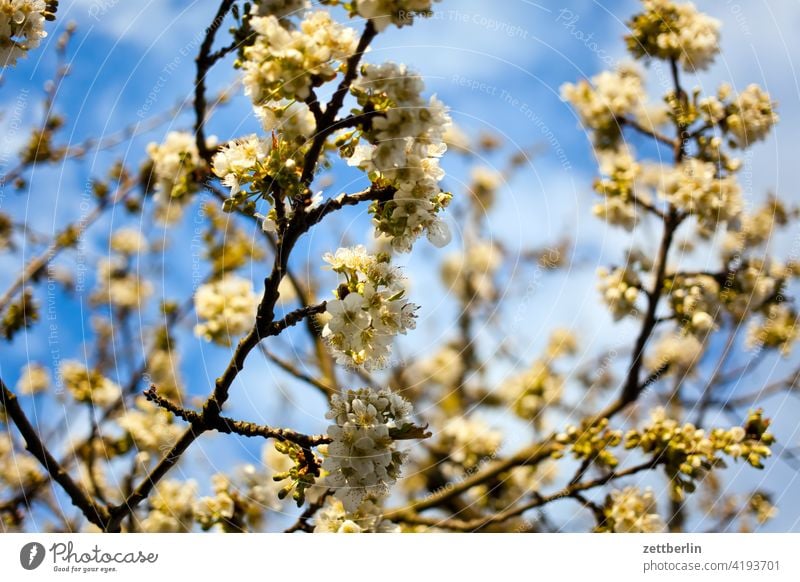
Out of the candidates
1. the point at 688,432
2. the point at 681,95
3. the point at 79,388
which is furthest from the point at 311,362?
the point at 681,95

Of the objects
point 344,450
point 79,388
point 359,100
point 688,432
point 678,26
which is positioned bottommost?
point 344,450

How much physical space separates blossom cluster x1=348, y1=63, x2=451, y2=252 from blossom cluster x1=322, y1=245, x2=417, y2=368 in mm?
162

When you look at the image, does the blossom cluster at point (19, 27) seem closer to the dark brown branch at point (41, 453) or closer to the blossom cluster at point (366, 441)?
the dark brown branch at point (41, 453)

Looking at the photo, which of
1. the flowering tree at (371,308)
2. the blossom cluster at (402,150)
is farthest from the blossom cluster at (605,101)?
the blossom cluster at (402,150)

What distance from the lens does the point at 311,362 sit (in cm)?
651

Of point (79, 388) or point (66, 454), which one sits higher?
point (79, 388)

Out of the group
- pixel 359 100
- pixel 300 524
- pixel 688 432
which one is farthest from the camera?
pixel 688 432

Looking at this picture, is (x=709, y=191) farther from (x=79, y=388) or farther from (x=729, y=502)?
(x=79, y=388)

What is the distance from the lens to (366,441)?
297 centimetres

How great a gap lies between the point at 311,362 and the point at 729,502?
13.8ft

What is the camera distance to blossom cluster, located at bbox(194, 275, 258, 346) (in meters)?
5.30
